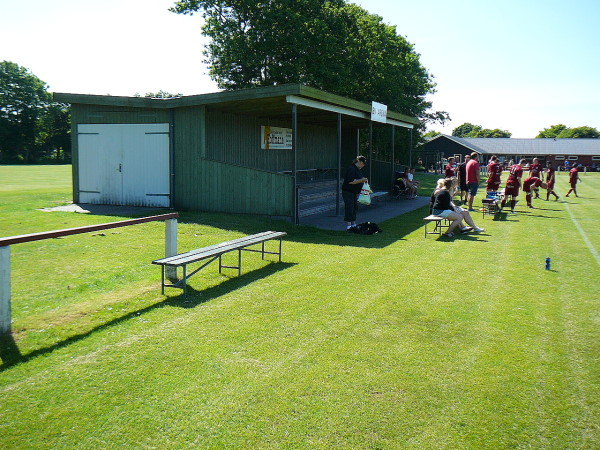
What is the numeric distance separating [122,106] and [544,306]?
1288 cm

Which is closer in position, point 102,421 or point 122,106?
point 102,421

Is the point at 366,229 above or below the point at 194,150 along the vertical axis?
below

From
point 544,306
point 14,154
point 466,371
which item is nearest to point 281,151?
point 544,306

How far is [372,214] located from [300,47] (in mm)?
16066

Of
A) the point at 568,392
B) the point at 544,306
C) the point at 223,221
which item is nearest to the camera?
the point at 568,392

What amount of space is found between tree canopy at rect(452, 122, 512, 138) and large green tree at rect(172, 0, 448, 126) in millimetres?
100500

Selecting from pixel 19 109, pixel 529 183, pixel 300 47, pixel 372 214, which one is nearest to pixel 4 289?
pixel 372 214

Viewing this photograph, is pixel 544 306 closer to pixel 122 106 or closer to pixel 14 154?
pixel 122 106

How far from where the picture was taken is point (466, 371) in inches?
181

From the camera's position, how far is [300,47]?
96.4 ft

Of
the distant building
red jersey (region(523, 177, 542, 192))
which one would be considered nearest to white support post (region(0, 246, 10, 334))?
red jersey (region(523, 177, 542, 192))

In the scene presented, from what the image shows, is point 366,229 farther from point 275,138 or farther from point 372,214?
point 275,138

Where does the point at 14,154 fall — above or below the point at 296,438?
above

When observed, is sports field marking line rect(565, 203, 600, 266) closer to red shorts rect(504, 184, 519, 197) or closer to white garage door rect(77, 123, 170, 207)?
red shorts rect(504, 184, 519, 197)
